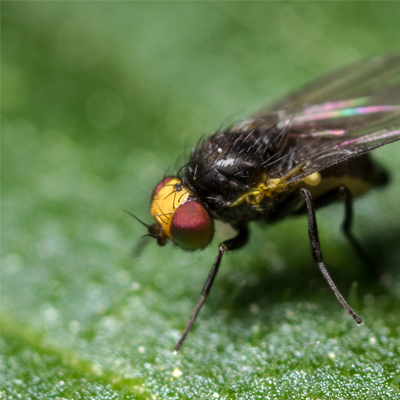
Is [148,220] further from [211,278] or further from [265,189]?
[265,189]

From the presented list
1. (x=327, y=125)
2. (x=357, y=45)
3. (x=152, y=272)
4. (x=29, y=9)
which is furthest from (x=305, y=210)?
(x=29, y=9)

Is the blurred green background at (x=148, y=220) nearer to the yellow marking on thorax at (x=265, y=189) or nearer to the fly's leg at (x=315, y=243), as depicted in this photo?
the fly's leg at (x=315, y=243)

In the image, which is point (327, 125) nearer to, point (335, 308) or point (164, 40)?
point (335, 308)

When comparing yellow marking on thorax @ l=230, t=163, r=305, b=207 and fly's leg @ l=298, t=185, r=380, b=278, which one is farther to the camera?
fly's leg @ l=298, t=185, r=380, b=278

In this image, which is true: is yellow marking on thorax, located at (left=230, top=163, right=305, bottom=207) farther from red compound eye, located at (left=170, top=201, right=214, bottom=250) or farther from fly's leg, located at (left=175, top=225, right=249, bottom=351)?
fly's leg, located at (left=175, top=225, right=249, bottom=351)

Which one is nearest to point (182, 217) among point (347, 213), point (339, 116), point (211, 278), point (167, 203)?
point (167, 203)

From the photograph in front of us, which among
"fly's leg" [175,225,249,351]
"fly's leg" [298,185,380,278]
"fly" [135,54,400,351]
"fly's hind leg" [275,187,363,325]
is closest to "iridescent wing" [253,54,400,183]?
"fly" [135,54,400,351]

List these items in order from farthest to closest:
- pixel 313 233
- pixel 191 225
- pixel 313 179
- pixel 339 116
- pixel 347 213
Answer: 1. pixel 339 116
2. pixel 347 213
3. pixel 313 179
4. pixel 313 233
5. pixel 191 225
